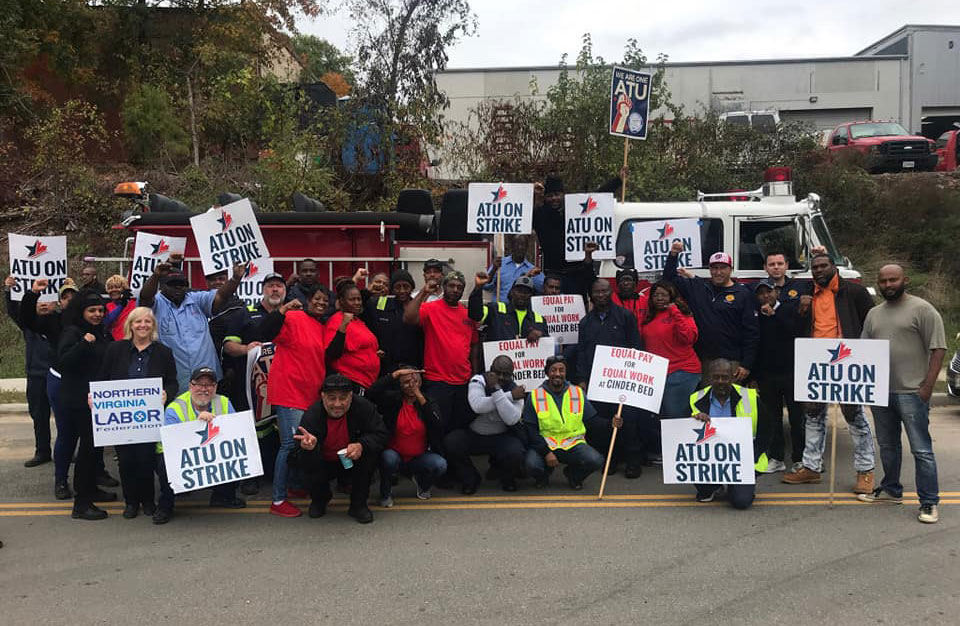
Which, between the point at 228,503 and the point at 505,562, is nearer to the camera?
the point at 505,562

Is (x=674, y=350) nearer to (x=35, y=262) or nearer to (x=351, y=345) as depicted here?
(x=351, y=345)

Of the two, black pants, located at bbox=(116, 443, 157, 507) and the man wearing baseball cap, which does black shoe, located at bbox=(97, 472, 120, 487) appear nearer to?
black pants, located at bbox=(116, 443, 157, 507)

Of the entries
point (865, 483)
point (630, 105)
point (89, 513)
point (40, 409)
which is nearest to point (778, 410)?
point (865, 483)

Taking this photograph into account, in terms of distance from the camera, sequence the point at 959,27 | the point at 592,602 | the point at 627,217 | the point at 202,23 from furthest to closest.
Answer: the point at 959,27 → the point at 202,23 → the point at 627,217 → the point at 592,602

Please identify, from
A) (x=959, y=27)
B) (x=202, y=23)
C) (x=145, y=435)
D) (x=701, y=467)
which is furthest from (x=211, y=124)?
(x=959, y=27)

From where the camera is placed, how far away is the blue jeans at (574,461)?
7.48 m

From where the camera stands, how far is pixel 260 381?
8.03 m

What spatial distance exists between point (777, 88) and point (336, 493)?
28.1 meters

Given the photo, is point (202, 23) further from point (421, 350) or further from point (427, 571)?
point (427, 571)

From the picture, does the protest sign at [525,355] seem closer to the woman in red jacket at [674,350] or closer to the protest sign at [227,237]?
the woman in red jacket at [674,350]

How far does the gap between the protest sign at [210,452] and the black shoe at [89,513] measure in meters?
0.79

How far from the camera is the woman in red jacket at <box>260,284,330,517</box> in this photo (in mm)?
7000

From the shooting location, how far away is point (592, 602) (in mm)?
5176

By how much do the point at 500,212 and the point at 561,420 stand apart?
268cm
